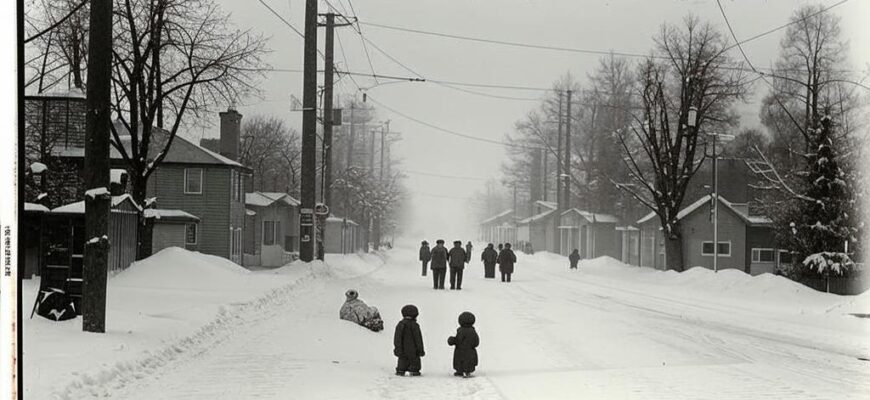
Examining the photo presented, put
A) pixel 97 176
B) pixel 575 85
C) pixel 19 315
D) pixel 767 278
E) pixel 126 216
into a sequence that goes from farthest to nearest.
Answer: pixel 767 278 < pixel 126 216 < pixel 575 85 < pixel 97 176 < pixel 19 315

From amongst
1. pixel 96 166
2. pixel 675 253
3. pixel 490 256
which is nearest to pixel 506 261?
pixel 490 256

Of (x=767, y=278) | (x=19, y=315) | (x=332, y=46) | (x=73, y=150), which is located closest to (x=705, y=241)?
(x=767, y=278)

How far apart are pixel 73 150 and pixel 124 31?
8.78 meters

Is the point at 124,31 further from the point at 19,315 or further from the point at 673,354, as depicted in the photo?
the point at 19,315

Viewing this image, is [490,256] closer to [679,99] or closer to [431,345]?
[679,99]

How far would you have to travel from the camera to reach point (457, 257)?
69.8 feet

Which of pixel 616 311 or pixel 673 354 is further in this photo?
pixel 616 311

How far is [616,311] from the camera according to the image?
16656 millimetres

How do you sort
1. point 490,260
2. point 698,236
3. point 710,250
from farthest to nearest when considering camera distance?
point 710,250, point 698,236, point 490,260

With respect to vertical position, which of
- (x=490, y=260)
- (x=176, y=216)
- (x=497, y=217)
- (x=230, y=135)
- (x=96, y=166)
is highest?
(x=230, y=135)

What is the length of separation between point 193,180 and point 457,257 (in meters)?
16.0

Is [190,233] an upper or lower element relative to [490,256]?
upper

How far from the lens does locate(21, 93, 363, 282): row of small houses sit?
36.9 ft

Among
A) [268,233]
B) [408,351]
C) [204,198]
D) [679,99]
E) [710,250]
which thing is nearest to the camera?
[408,351]
